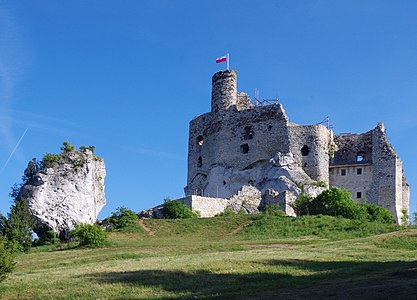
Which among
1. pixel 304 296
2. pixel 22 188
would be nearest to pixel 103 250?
pixel 22 188

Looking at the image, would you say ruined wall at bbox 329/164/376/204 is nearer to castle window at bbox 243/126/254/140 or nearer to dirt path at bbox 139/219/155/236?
castle window at bbox 243/126/254/140

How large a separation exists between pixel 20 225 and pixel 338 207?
25.0m

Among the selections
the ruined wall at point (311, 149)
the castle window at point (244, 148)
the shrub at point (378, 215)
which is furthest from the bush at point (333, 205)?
the castle window at point (244, 148)

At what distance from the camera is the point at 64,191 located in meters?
53.2

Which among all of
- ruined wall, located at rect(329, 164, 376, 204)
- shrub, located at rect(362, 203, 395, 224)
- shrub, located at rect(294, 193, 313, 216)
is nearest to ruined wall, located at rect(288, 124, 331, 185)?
ruined wall, located at rect(329, 164, 376, 204)

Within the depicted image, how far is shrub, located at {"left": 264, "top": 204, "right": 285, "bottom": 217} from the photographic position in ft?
187

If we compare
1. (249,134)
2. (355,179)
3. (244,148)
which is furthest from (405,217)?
(249,134)

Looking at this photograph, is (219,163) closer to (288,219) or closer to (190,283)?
(288,219)

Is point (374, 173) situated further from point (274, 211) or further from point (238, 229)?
point (238, 229)

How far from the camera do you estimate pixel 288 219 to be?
53.5 meters

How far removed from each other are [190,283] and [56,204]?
92.7ft

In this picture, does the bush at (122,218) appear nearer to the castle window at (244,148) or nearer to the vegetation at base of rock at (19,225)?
the vegetation at base of rock at (19,225)

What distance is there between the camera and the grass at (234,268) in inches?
943

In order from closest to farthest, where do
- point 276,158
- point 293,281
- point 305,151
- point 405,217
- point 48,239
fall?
1. point 293,281
2. point 48,239
3. point 405,217
4. point 276,158
5. point 305,151
